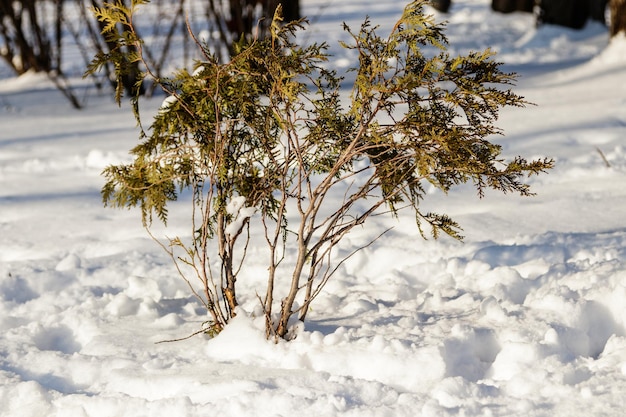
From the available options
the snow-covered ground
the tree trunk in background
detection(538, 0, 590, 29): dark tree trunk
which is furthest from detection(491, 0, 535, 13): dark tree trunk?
the snow-covered ground

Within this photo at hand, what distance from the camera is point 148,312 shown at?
3547 millimetres

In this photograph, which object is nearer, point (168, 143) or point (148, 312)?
point (168, 143)

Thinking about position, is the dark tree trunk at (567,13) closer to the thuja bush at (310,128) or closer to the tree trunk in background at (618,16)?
the tree trunk in background at (618,16)

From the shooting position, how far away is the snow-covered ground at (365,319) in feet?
8.63

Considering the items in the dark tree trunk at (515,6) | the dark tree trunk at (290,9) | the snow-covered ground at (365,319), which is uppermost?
the dark tree trunk at (290,9)

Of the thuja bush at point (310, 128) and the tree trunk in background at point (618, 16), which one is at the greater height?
the thuja bush at point (310, 128)

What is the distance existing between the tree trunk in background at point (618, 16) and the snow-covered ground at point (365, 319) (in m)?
3.91

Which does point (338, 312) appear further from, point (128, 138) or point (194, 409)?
point (128, 138)

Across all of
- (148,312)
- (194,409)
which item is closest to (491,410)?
(194,409)

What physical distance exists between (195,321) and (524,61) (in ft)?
27.0

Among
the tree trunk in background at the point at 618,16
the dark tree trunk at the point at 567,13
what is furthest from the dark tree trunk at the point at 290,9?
the dark tree trunk at the point at 567,13

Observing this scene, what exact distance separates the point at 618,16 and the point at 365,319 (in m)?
7.23

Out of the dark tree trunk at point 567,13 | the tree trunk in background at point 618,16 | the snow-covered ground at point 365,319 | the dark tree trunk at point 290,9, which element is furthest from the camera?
the dark tree trunk at point 567,13

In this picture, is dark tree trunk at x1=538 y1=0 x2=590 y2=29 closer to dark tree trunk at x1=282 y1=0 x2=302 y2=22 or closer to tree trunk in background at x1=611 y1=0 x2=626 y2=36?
tree trunk in background at x1=611 y1=0 x2=626 y2=36
